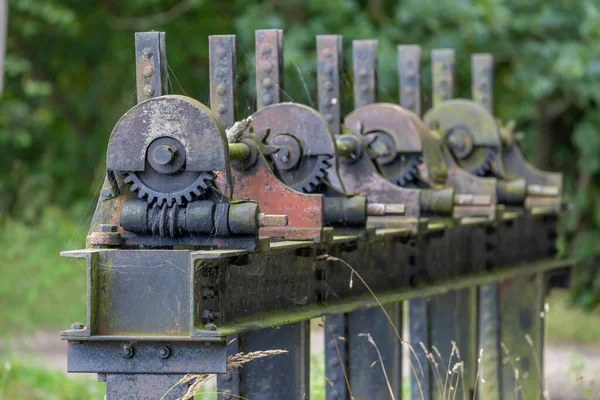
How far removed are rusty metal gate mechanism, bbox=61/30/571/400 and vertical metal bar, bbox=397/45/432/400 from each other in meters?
0.02

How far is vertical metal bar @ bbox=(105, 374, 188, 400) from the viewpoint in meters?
5.78

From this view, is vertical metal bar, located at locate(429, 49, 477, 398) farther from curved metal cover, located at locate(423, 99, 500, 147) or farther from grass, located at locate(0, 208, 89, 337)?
grass, located at locate(0, 208, 89, 337)

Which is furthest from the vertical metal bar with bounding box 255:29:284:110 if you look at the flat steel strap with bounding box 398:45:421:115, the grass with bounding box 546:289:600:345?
the grass with bounding box 546:289:600:345

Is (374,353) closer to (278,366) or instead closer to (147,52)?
(278,366)

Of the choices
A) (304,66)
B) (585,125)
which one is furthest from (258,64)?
(585,125)

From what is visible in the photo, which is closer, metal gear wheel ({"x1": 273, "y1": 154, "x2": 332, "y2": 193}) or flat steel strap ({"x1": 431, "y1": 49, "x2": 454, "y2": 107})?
metal gear wheel ({"x1": 273, "y1": 154, "x2": 332, "y2": 193})

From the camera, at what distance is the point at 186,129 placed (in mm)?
5793

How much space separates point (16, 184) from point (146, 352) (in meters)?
17.9

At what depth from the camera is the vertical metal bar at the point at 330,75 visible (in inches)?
352

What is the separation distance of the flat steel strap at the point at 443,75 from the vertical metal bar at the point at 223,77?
484 cm

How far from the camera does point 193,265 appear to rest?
18.5 feet

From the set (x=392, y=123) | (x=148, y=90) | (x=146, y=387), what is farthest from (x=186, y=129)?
(x=392, y=123)

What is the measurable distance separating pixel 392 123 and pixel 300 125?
1904mm

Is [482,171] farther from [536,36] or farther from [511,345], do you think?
[536,36]
